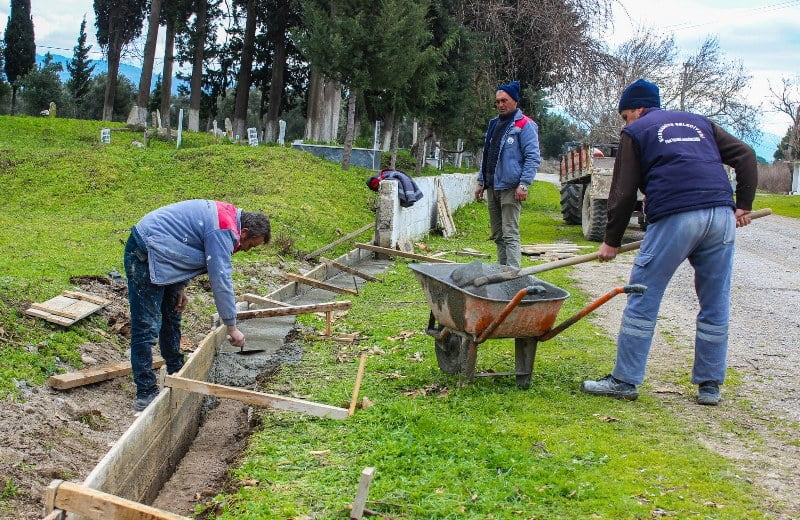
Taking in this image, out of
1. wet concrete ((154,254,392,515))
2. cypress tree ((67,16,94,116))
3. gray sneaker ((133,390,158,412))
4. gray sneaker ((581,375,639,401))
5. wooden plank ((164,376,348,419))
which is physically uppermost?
cypress tree ((67,16,94,116))

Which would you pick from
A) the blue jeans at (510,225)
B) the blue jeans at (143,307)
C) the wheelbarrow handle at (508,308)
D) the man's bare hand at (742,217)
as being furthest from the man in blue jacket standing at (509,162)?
the blue jeans at (143,307)

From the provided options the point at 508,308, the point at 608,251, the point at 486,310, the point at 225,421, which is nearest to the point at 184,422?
the point at 225,421

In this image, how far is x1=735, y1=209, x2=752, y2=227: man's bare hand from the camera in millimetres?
5512

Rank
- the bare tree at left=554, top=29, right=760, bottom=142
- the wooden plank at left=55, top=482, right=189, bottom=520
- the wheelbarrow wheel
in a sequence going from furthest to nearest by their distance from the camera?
the bare tree at left=554, top=29, right=760, bottom=142
the wheelbarrow wheel
the wooden plank at left=55, top=482, right=189, bottom=520

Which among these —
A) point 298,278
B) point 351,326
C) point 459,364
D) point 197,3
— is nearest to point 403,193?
point 298,278

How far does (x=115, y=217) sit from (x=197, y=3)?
22284mm

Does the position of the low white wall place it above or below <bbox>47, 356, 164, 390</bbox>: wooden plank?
above

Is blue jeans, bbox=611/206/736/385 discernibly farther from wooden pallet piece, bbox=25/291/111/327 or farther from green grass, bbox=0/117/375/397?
wooden pallet piece, bbox=25/291/111/327

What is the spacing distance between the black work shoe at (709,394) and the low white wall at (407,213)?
28.2ft

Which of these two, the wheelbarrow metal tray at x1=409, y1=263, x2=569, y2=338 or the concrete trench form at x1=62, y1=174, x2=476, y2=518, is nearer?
the concrete trench form at x1=62, y1=174, x2=476, y2=518

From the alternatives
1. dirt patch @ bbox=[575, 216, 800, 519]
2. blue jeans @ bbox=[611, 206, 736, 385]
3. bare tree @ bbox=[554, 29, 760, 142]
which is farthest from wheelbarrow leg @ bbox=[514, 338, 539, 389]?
bare tree @ bbox=[554, 29, 760, 142]

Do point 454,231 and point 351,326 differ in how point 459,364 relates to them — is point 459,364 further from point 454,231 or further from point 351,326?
point 454,231

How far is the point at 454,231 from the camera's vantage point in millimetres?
18484

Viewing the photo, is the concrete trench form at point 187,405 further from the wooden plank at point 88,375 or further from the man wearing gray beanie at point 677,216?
the man wearing gray beanie at point 677,216
